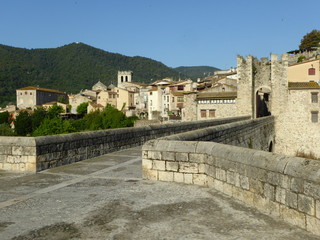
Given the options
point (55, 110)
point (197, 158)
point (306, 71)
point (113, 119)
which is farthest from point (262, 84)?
point (55, 110)

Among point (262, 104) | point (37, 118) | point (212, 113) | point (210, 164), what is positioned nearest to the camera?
point (210, 164)

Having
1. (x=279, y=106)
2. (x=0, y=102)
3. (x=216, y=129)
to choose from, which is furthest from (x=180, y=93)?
(x=0, y=102)

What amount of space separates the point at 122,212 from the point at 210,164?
2.22 metres

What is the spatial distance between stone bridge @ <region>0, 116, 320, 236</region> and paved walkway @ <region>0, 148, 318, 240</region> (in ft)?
0.72

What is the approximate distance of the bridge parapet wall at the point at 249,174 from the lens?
4.32 meters

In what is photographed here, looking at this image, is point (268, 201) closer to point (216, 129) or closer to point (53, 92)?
point (216, 129)

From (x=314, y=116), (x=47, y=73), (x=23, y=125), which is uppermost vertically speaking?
(x=47, y=73)

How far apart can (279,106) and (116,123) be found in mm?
43983

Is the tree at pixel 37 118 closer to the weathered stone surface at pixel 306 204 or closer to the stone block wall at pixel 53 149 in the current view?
the stone block wall at pixel 53 149

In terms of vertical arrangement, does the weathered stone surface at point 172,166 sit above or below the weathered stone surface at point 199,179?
above

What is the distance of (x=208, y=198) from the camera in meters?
5.86

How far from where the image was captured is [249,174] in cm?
540

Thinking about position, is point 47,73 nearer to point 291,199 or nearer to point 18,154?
point 18,154

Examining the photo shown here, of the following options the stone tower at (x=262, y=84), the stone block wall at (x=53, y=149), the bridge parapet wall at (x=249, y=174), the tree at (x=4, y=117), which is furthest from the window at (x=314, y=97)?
the tree at (x=4, y=117)
